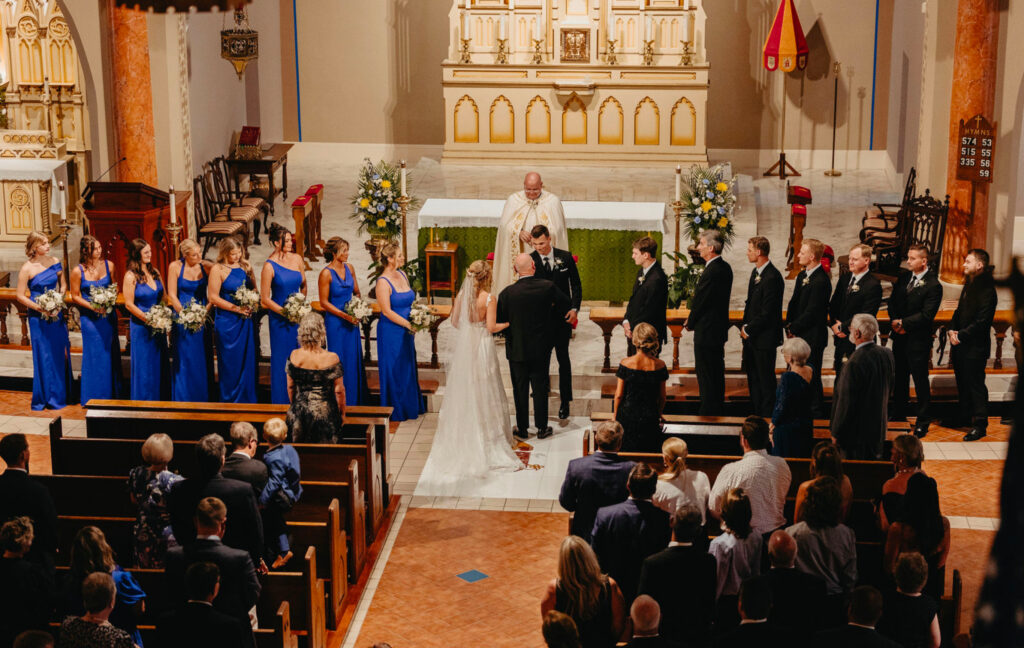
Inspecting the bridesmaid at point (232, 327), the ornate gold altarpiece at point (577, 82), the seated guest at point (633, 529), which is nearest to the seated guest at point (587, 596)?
the seated guest at point (633, 529)

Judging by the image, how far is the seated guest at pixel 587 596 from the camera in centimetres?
472

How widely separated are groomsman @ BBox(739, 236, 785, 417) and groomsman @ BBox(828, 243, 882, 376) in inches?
16.4

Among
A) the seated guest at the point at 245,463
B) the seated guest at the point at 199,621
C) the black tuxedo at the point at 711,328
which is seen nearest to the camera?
the seated guest at the point at 199,621

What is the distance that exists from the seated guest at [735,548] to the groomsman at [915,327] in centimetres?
389

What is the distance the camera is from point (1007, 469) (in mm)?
1237

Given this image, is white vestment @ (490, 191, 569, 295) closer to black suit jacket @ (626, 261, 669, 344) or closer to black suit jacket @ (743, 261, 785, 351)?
black suit jacket @ (626, 261, 669, 344)

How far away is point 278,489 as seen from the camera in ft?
20.7

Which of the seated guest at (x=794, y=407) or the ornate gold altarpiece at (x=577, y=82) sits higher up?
the ornate gold altarpiece at (x=577, y=82)

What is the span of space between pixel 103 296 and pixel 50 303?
0.45 metres

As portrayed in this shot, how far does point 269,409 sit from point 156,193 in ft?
14.8

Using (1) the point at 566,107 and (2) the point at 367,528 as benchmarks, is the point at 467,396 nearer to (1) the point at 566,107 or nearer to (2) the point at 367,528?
(2) the point at 367,528

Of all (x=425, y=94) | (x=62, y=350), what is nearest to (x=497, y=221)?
(x=62, y=350)

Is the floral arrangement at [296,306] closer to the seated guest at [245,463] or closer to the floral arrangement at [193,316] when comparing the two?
the floral arrangement at [193,316]

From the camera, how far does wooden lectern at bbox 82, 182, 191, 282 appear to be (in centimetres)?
1195
